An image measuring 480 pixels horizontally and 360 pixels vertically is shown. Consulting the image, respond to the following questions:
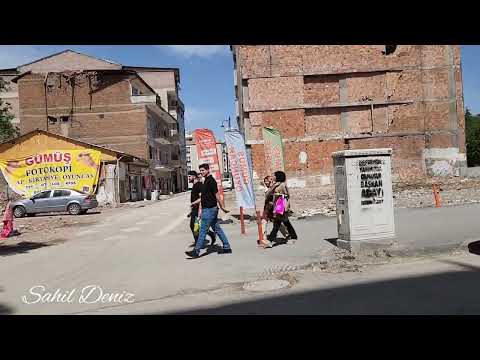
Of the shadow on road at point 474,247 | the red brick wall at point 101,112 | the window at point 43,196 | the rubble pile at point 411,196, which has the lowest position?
the shadow on road at point 474,247

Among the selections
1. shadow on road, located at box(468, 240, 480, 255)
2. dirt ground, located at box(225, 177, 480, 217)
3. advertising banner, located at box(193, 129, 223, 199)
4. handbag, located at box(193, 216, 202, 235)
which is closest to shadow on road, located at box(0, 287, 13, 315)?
handbag, located at box(193, 216, 202, 235)

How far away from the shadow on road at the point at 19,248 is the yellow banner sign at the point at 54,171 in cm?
1935

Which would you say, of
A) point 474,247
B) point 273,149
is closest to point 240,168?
point 273,149

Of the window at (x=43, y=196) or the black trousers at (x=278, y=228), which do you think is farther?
the window at (x=43, y=196)

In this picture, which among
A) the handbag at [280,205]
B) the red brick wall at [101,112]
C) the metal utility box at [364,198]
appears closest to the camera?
the metal utility box at [364,198]

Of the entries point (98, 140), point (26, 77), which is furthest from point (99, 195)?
point (26, 77)

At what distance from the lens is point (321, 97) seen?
113 feet

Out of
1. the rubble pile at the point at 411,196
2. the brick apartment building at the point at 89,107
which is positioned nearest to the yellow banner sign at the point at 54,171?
the brick apartment building at the point at 89,107

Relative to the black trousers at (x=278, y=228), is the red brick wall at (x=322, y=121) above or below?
above

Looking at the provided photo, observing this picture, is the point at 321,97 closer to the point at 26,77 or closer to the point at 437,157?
the point at 437,157

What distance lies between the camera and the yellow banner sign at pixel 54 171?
107ft

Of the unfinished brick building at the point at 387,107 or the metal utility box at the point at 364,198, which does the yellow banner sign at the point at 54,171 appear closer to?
the unfinished brick building at the point at 387,107

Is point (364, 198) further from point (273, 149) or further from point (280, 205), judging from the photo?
point (273, 149)
